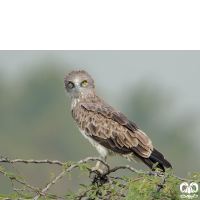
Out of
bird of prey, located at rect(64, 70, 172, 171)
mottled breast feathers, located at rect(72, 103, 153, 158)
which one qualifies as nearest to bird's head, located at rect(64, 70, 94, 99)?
bird of prey, located at rect(64, 70, 172, 171)

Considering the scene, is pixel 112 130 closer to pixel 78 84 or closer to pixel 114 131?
pixel 114 131

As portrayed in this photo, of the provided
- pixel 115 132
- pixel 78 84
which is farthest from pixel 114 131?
pixel 78 84

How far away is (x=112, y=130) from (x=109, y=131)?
43mm

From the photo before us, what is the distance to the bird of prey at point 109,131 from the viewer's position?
20.9 feet

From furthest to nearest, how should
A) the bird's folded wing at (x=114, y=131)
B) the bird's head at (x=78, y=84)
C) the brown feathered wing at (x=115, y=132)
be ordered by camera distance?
the bird's head at (x=78, y=84)
the bird's folded wing at (x=114, y=131)
the brown feathered wing at (x=115, y=132)

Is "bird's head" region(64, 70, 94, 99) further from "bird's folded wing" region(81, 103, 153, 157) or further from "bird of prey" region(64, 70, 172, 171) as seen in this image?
"bird's folded wing" region(81, 103, 153, 157)

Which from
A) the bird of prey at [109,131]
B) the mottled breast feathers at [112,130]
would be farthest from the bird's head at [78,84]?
the mottled breast feathers at [112,130]

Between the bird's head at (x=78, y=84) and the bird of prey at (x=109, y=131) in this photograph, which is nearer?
the bird of prey at (x=109, y=131)

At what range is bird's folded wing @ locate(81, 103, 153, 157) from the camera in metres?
6.48

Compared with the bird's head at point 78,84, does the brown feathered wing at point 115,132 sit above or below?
below

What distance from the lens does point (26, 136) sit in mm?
50688

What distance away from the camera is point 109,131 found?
22.2 ft

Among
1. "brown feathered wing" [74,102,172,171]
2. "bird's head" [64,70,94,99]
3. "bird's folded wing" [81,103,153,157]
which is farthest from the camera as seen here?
"bird's head" [64,70,94,99]

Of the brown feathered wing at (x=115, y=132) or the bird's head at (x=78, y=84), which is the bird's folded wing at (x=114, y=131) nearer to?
the brown feathered wing at (x=115, y=132)
